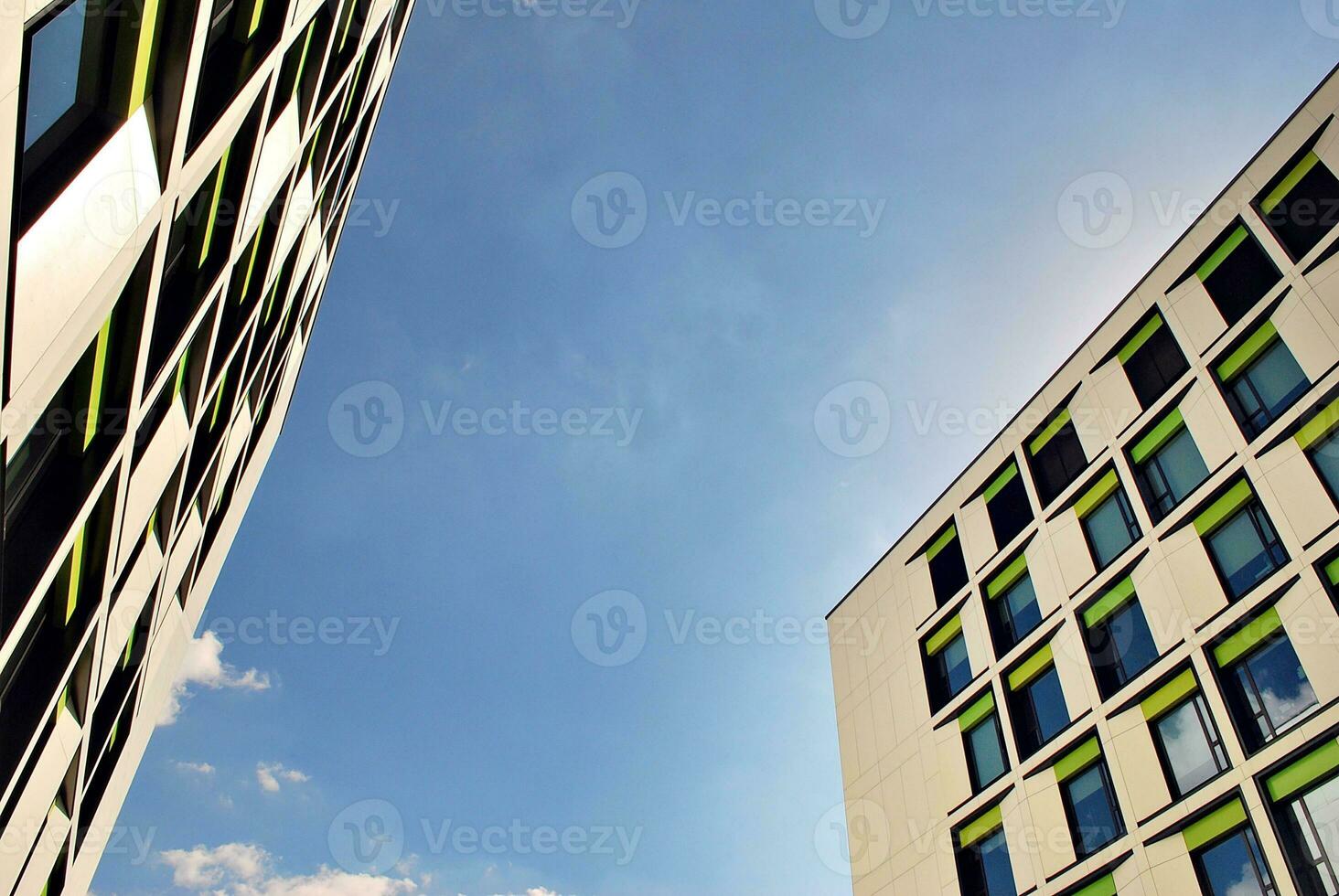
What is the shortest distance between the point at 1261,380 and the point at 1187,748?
23.8 feet

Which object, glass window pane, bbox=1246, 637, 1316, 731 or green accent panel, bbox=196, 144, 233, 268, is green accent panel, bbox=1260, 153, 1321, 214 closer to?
glass window pane, bbox=1246, 637, 1316, 731

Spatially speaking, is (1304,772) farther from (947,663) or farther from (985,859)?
(947,663)

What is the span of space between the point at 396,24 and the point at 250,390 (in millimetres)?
9925

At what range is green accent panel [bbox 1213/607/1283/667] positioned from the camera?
Result: 14.3 m

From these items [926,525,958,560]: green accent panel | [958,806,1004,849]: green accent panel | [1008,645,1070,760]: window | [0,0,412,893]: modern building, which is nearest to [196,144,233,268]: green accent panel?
[0,0,412,893]: modern building

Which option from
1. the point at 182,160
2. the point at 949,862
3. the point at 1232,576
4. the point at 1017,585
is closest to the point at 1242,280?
the point at 1232,576

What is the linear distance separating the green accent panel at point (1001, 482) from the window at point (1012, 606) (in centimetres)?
250

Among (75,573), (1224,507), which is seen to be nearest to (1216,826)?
(1224,507)

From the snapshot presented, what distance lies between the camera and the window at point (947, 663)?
2141 centimetres

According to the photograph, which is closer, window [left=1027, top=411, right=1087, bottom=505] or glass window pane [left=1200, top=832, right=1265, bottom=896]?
glass window pane [left=1200, top=832, right=1265, bottom=896]

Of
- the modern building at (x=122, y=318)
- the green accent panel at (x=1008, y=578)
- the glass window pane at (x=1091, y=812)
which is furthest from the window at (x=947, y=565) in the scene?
the modern building at (x=122, y=318)

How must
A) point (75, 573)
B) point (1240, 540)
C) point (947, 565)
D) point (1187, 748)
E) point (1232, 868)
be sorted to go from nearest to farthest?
point (75, 573) < point (1232, 868) < point (1187, 748) < point (1240, 540) < point (947, 565)

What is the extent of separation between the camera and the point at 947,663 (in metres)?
22.2

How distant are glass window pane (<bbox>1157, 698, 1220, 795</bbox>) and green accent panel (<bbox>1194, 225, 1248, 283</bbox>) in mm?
9415
